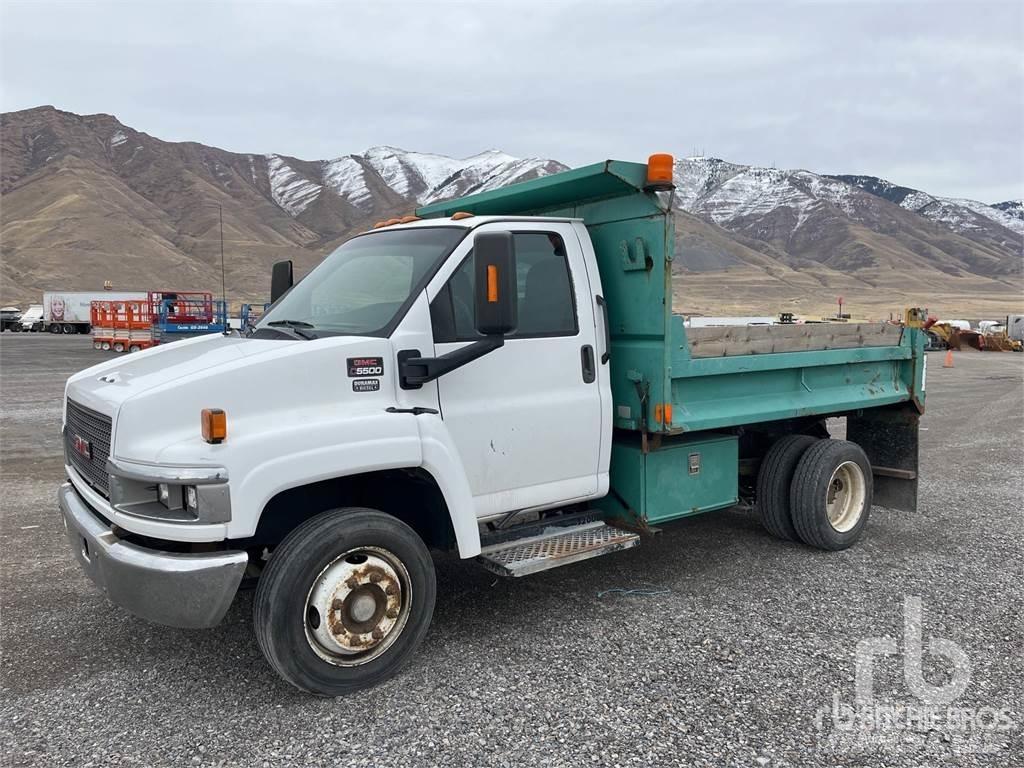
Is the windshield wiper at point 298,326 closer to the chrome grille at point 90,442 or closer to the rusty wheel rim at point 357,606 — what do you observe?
the chrome grille at point 90,442

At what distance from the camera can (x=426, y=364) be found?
4.06m

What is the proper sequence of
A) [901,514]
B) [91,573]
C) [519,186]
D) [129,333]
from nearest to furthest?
[91,573]
[519,186]
[901,514]
[129,333]

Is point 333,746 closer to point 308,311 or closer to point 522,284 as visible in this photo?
point 308,311

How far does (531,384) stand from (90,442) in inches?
88.1

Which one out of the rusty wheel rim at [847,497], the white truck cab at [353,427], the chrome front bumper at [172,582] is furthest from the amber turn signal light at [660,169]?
the chrome front bumper at [172,582]

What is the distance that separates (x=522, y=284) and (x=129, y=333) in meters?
31.2

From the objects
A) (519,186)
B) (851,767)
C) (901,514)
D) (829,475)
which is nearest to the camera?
(851,767)

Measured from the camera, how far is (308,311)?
15.1ft

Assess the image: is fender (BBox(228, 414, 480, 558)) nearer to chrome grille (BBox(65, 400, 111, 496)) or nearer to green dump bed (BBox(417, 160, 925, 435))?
chrome grille (BBox(65, 400, 111, 496))

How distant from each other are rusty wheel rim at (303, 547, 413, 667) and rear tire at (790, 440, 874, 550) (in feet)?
10.8

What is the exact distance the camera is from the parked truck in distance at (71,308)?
50.8 m

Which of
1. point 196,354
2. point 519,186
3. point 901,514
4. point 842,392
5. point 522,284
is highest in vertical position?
point 519,186

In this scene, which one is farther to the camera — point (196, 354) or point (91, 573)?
point (196, 354)

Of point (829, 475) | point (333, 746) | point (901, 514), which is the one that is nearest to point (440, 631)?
point (333, 746)
